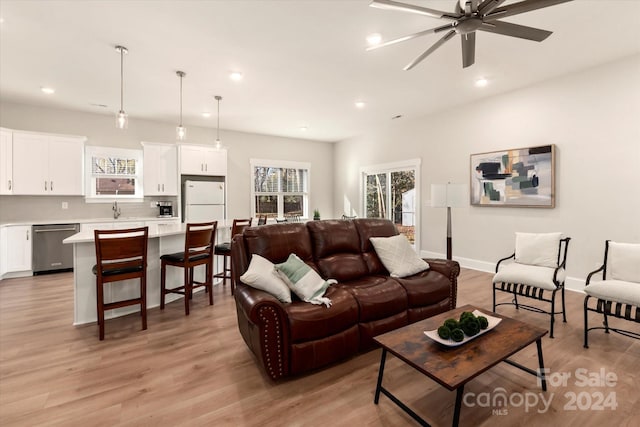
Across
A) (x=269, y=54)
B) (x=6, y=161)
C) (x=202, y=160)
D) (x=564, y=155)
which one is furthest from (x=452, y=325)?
→ (x=6, y=161)

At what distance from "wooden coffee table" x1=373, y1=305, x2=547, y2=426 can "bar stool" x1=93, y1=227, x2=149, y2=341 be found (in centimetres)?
241

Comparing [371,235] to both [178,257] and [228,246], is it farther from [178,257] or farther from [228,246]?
[178,257]

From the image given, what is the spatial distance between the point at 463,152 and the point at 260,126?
13.5 ft

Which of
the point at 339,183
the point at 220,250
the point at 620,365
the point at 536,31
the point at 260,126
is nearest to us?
the point at 536,31

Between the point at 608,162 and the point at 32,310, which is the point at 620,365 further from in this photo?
the point at 32,310

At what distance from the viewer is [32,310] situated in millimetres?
3393

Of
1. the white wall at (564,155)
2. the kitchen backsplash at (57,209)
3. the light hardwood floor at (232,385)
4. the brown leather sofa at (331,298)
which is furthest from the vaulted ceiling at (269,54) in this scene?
the light hardwood floor at (232,385)

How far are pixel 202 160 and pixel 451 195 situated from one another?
484 centimetres

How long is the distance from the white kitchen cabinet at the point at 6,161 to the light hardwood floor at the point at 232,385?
3.00 metres

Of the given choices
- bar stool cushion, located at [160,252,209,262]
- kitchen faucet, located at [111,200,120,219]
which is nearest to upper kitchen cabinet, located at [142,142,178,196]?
→ kitchen faucet, located at [111,200,120,219]

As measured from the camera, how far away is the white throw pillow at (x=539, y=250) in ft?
10.3

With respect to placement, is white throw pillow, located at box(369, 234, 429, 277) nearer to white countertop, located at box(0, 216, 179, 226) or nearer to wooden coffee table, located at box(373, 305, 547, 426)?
wooden coffee table, located at box(373, 305, 547, 426)

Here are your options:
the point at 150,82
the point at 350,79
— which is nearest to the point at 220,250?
the point at 150,82

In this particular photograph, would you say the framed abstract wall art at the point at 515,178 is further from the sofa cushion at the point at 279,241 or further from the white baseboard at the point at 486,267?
the sofa cushion at the point at 279,241
